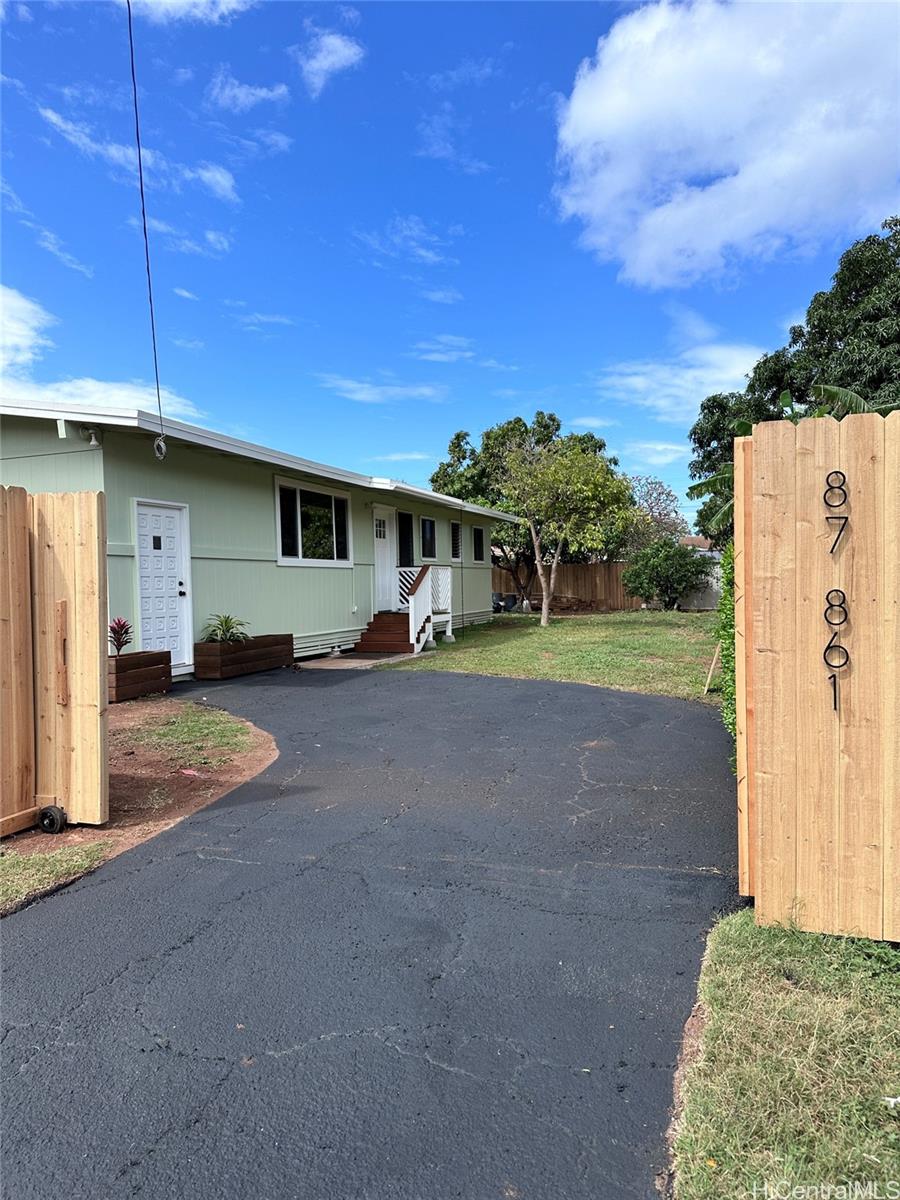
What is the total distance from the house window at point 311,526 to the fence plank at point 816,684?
10.3m

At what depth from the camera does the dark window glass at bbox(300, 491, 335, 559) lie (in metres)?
12.5

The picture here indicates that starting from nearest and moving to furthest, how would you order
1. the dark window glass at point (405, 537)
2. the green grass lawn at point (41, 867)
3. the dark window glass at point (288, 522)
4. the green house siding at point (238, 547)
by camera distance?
1. the green grass lawn at point (41, 867)
2. the green house siding at point (238, 547)
3. the dark window glass at point (288, 522)
4. the dark window glass at point (405, 537)

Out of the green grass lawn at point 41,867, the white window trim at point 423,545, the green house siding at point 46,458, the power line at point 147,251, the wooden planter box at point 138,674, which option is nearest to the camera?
the green grass lawn at point 41,867

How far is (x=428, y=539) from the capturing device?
17.6 metres

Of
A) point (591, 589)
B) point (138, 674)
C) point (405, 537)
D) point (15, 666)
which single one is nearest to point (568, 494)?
point (405, 537)

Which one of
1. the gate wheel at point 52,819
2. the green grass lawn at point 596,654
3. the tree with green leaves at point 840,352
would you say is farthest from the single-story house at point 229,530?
the tree with green leaves at point 840,352

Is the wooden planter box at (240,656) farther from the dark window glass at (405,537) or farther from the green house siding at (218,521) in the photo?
the dark window glass at (405,537)

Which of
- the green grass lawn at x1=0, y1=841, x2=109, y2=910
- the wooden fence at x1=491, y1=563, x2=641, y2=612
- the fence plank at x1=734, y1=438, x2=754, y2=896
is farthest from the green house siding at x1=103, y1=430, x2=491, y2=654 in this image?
the wooden fence at x1=491, y1=563, x2=641, y2=612

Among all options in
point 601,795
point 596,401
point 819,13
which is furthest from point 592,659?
point 596,401

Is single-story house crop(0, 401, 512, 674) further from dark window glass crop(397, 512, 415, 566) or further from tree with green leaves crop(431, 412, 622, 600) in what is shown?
tree with green leaves crop(431, 412, 622, 600)

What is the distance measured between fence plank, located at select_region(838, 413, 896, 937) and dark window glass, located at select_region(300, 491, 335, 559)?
10923 mm

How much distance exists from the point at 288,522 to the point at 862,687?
10.8 metres

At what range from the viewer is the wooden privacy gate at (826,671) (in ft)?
7.91

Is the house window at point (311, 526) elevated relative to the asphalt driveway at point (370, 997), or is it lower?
elevated
